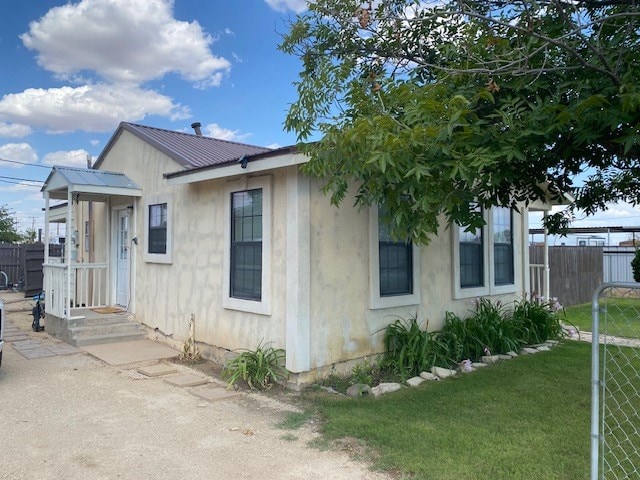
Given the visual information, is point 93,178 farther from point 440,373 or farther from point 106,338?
point 440,373

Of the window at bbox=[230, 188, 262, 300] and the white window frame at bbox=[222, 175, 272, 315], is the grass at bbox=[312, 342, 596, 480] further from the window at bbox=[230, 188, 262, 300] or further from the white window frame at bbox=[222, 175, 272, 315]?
the window at bbox=[230, 188, 262, 300]

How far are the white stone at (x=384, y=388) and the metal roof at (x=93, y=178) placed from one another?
6.17 m

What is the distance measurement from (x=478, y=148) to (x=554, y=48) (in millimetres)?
1275

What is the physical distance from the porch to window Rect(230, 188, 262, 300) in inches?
131

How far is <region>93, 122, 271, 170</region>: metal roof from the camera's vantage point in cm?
825

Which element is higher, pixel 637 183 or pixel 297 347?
pixel 637 183

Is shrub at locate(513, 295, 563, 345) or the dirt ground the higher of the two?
shrub at locate(513, 295, 563, 345)

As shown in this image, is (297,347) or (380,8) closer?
(380,8)

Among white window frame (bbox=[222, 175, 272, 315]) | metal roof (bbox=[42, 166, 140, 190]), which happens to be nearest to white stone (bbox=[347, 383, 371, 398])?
white window frame (bbox=[222, 175, 272, 315])

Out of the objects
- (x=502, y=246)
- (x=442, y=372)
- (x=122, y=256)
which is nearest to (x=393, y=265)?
(x=442, y=372)

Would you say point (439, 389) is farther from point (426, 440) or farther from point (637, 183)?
point (637, 183)

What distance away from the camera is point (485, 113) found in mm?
3766

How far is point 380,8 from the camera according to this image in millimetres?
3830

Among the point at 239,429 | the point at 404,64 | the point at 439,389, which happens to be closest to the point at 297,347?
the point at 239,429
